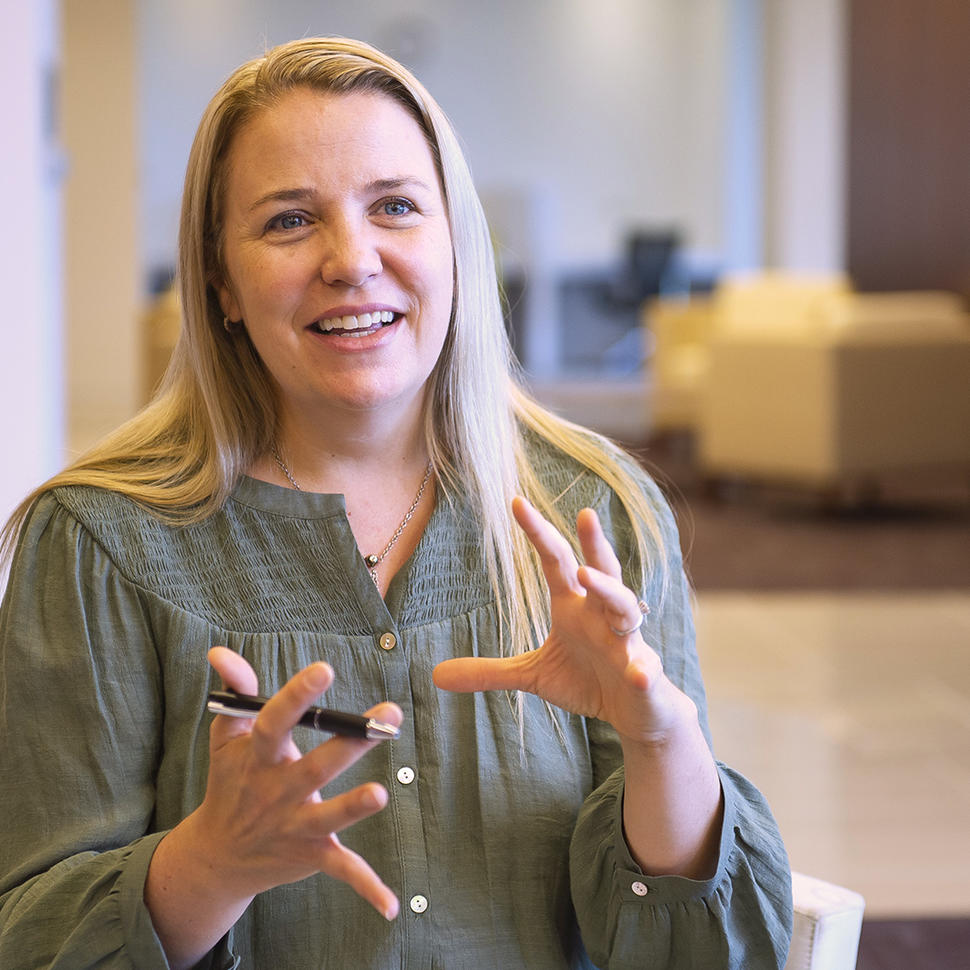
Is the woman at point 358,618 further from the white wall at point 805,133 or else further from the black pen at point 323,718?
the white wall at point 805,133

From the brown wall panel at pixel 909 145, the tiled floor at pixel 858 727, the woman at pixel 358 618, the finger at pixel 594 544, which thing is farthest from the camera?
the brown wall panel at pixel 909 145

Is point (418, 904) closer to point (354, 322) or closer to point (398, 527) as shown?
point (398, 527)

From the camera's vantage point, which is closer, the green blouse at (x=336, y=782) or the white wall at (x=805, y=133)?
the green blouse at (x=336, y=782)

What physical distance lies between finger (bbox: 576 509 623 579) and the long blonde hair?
264mm

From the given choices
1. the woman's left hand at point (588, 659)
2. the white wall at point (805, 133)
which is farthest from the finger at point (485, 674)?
the white wall at point (805, 133)

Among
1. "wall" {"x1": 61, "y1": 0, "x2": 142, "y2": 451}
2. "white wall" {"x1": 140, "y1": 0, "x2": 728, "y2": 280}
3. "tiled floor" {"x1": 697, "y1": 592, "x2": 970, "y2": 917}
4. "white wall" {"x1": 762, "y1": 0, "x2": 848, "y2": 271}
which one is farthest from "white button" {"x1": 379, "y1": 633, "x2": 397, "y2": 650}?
"white wall" {"x1": 140, "y1": 0, "x2": 728, "y2": 280}

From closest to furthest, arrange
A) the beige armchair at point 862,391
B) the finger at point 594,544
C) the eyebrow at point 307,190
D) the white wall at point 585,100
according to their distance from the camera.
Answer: the finger at point 594,544 → the eyebrow at point 307,190 → the beige armchair at point 862,391 → the white wall at point 585,100

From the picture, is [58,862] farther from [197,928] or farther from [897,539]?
[897,539]

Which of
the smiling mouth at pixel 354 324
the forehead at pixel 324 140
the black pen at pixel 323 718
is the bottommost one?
the black pen at pixel 323 718

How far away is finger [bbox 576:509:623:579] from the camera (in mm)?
928

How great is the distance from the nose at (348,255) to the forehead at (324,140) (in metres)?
0.04

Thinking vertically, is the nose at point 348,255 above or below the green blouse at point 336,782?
above

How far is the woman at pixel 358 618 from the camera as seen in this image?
42.0 inches

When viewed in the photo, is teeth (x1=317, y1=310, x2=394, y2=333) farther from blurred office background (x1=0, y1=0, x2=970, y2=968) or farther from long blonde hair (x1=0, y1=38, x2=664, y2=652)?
blurred office background (x1=0, y1=0, x2=970, y2=968)
